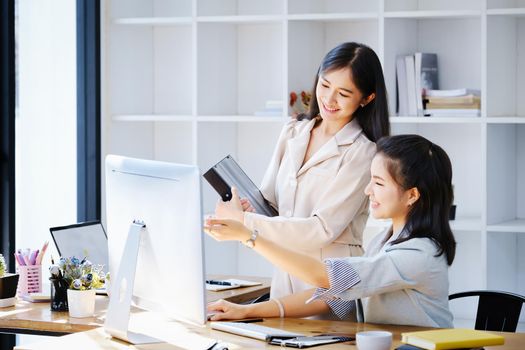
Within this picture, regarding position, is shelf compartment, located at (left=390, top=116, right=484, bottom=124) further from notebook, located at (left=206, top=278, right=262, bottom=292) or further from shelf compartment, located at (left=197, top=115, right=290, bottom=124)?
notebook, located at (left=206, top=278, right=262, bottom=292)

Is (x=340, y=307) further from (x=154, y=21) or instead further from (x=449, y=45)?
(x=154, y=21)

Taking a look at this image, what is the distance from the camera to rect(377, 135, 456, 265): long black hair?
8.28ft

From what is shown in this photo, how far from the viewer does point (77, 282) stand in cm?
279

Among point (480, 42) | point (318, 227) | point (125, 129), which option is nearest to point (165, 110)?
point (125, 129)

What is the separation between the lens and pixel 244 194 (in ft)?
10.1

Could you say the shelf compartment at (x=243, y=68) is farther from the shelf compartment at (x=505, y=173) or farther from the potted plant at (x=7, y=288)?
the potted plant at (x=7, y=288)

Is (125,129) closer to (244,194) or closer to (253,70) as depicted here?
(253,70)

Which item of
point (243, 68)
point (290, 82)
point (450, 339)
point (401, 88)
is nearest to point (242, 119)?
point (290, 82)

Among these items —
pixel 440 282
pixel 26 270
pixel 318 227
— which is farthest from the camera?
pixel 26 270

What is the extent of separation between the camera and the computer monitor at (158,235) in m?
2.22

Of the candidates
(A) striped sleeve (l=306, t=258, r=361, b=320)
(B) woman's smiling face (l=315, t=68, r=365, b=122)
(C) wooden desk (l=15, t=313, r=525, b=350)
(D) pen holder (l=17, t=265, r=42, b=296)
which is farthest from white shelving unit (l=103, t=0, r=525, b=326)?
(A) striped sleeve (l=306, t=258, r=361, b=320)

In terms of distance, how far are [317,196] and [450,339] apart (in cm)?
104

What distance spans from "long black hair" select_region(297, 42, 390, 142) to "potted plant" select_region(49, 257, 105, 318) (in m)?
0.99

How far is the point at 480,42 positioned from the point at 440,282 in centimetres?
208
